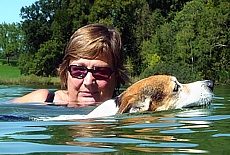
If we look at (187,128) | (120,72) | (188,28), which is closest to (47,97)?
(120,72)

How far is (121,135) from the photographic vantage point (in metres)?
4.13

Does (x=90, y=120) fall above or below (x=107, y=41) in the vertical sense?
below

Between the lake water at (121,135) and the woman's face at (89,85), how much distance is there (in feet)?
2.31

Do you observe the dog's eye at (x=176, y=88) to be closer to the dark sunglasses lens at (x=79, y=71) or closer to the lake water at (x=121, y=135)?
the lake water at (x=121, y=135)

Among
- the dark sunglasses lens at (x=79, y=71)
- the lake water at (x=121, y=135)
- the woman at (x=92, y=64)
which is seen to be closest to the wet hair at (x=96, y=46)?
the woman at (x=92, y=64)

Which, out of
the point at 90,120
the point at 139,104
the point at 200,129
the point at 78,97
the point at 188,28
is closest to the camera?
the point at 200,129

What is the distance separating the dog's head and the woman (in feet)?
1.37

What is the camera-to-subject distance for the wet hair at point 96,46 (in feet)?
22.5

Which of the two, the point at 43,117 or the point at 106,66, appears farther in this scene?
the point at 106,66

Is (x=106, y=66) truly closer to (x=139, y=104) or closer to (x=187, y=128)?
(x=139, y=104)

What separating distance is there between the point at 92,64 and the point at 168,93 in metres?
1.11

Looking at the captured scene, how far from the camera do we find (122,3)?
64.9 m

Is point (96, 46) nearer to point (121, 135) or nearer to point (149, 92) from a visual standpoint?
point (149, 92)

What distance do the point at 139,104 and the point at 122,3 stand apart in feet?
194
